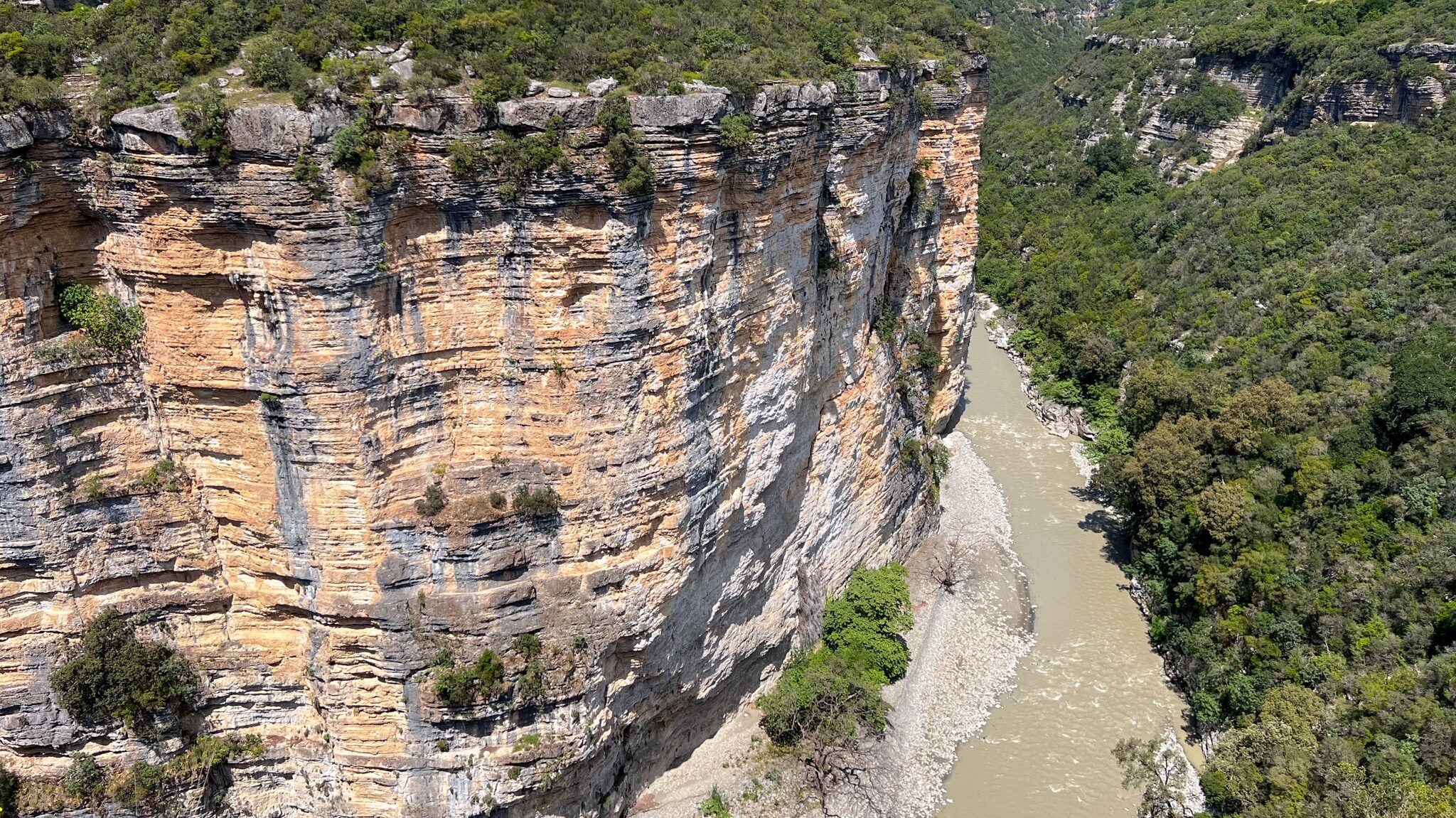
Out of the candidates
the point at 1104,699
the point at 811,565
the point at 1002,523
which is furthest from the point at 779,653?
the point at 1002,523

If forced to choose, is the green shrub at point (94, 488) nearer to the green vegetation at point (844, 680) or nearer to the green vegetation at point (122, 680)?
the green vegetation at point (122, 680)

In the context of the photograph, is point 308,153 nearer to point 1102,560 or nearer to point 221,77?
point 221,77

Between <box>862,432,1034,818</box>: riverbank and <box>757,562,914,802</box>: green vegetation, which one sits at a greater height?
<box>757,562,914,802</box>: green vegetation

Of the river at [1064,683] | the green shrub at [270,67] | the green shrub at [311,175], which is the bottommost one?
the river at [1064,683]

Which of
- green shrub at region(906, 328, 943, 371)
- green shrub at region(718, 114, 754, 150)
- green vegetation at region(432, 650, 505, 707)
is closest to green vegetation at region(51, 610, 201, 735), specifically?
green vegetation at region(432, 650, 505, 707)

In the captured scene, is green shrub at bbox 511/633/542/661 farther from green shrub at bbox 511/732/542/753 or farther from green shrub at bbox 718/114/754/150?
green shrub at bbox 718/114/754/150

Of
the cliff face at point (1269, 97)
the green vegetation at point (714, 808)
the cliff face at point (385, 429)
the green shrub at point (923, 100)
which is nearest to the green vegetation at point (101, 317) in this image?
the cliff face at point (385, 429)
